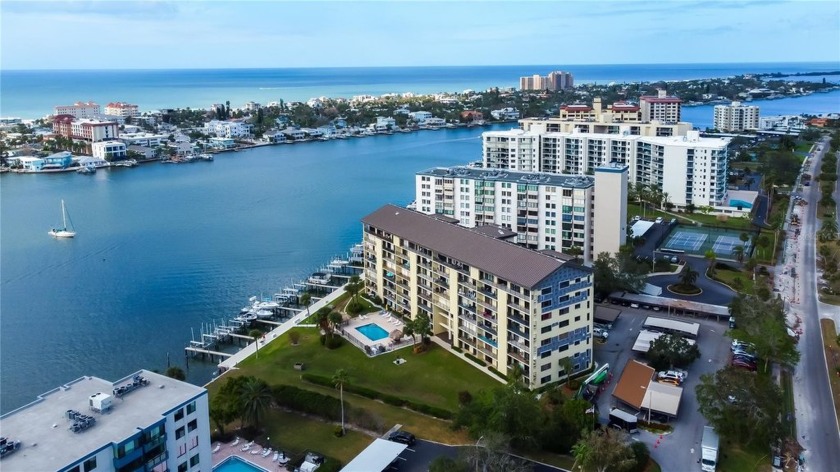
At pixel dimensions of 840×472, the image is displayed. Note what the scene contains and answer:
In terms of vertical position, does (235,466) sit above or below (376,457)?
below

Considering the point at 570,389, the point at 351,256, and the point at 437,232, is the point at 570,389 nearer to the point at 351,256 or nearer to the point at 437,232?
the point at 437,232

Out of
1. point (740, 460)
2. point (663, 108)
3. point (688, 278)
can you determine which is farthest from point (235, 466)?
point (663, 108)

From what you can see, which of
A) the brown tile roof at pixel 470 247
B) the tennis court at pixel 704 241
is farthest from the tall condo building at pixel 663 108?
the brown tile roof at pixel 470 247

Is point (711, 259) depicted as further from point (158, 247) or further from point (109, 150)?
point (109, 150)

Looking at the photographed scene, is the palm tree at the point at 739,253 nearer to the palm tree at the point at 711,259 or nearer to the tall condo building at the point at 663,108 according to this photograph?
the palm tree at the point at 711,259

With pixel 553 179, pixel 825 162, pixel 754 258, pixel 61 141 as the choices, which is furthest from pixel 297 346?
pixel 61 141

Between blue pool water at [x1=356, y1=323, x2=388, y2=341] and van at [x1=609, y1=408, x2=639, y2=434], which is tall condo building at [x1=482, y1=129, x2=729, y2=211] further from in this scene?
van at [x1=609, y1=408, x2=639, y2=434]
